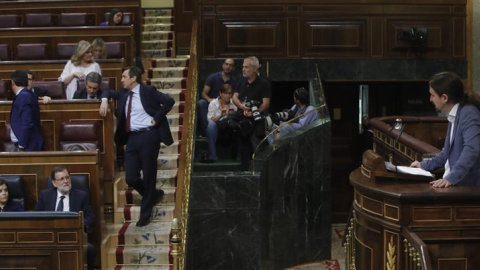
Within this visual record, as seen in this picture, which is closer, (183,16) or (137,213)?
(137,213)

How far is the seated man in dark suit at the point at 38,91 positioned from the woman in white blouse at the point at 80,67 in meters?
0.28

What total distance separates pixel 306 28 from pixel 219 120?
264cm

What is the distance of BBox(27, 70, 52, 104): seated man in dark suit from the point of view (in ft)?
22.3

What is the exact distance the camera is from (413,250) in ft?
12.3

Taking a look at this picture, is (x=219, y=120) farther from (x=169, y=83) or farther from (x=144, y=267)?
(x=144, y=267)

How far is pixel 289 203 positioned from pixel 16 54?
3.52 metres

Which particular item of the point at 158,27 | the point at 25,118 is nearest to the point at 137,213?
the point at 25,118

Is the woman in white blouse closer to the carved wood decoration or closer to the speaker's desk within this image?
the carved wood decoration

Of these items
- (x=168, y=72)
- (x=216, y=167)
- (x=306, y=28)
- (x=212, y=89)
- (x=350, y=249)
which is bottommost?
(x=350, y=249)

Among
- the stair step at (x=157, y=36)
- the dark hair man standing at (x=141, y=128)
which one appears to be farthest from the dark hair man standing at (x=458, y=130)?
the stair step at (x=157, y=36)

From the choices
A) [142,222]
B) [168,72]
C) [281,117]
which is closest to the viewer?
[142,222]

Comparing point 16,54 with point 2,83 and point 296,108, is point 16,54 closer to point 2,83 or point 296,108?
point 2,83

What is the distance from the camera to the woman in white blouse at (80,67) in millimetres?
7543

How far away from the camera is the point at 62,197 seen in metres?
5.69
